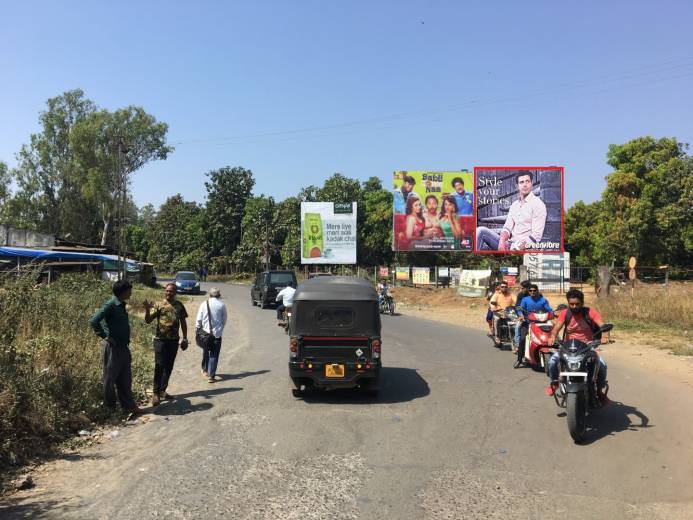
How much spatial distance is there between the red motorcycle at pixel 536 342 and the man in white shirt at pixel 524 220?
26.0 metres

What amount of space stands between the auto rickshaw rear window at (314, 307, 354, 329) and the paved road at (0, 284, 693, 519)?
116cm

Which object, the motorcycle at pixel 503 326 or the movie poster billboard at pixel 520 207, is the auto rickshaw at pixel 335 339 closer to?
the motorcycle at pixel 503 326

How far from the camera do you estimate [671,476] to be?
5.29 m

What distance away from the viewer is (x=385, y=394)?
29.7 ft

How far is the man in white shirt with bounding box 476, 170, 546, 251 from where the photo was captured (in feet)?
118

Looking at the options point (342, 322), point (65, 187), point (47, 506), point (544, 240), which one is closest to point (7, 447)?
point (47, 506)

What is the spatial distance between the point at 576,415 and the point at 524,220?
104 ft

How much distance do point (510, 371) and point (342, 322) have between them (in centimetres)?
426

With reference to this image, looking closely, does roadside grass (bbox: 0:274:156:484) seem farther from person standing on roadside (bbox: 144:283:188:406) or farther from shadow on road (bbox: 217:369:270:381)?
shadow on road (bbox: 217:369:270:381)

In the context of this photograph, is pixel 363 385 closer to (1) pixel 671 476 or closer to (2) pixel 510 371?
(2) pixel 510 371

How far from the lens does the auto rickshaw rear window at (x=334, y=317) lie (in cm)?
866

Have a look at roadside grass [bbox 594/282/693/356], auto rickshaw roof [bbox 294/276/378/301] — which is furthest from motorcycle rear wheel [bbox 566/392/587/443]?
roadside grass [bbox 594/282/693/356]

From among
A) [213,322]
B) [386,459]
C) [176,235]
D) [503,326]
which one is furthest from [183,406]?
[176,235]

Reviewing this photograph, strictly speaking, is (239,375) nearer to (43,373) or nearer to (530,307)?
(43,373)
